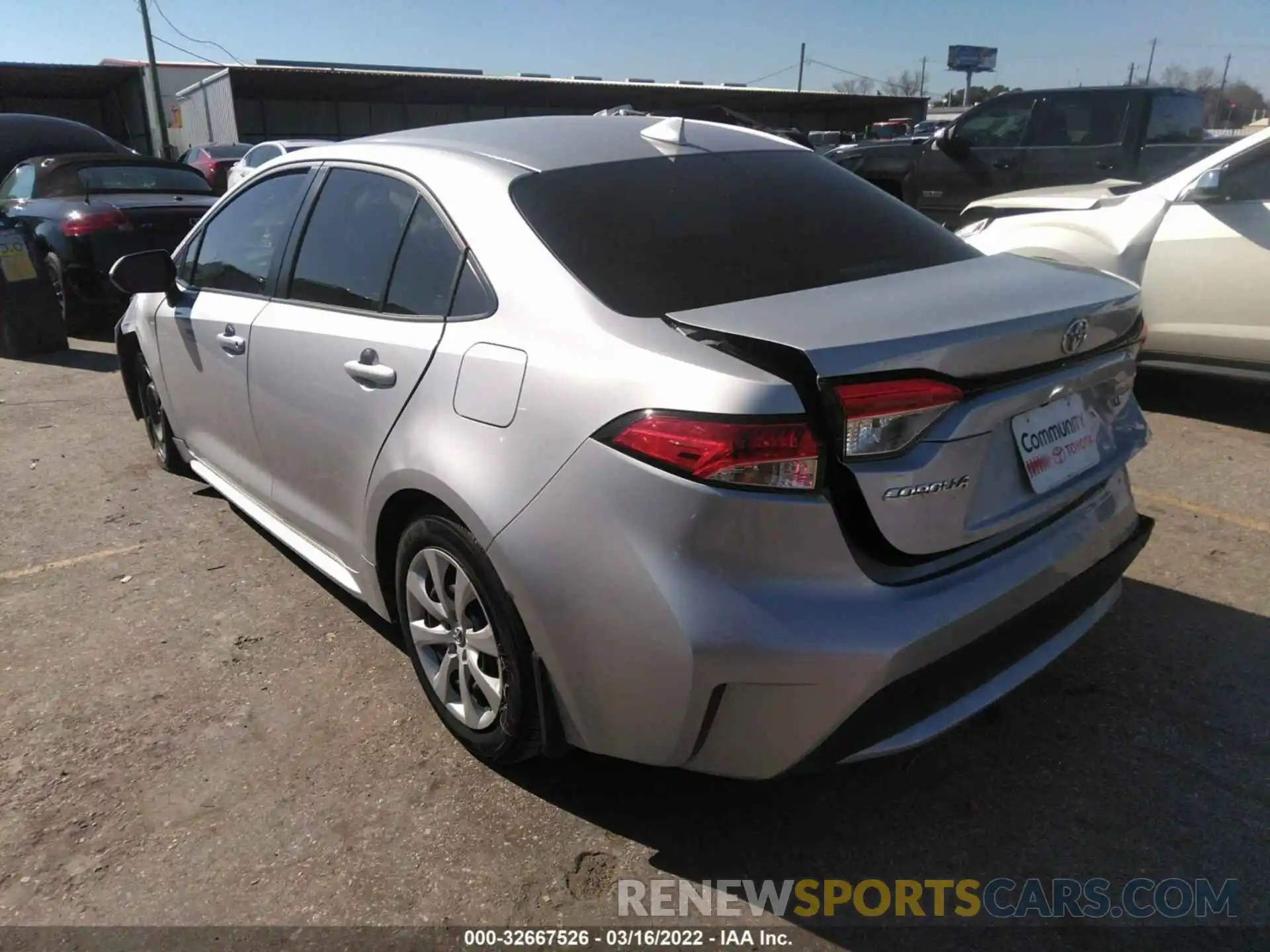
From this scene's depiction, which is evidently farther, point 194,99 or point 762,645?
point 194,99

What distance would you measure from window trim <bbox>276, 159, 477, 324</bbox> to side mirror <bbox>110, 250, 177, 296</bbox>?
3.31ft

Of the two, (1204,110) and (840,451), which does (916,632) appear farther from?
(1204,110)

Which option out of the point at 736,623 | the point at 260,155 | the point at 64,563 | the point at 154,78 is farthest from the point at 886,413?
the point at 154,78

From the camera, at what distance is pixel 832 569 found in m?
1.91

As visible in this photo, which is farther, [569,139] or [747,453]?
[569,139]

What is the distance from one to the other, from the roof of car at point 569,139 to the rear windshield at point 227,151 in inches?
656

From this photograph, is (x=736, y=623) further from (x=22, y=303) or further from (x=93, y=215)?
(x=22, y=303)

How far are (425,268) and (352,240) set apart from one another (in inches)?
19.2

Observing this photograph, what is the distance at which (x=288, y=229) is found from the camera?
10.9 feet

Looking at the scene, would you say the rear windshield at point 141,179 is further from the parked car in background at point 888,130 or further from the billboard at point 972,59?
the billboard at point 972,59

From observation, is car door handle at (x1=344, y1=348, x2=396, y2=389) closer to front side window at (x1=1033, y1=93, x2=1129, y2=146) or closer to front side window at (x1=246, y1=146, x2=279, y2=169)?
front side window at (x1=1033, y1=93, x2=1129, y2=146)

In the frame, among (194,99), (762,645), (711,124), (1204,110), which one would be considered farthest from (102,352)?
(194,99)

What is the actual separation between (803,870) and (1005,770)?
0.67 m

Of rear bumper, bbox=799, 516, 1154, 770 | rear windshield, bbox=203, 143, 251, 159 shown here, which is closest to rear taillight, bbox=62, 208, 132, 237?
rear bumper, bbox=799, 516, 1154, 770
